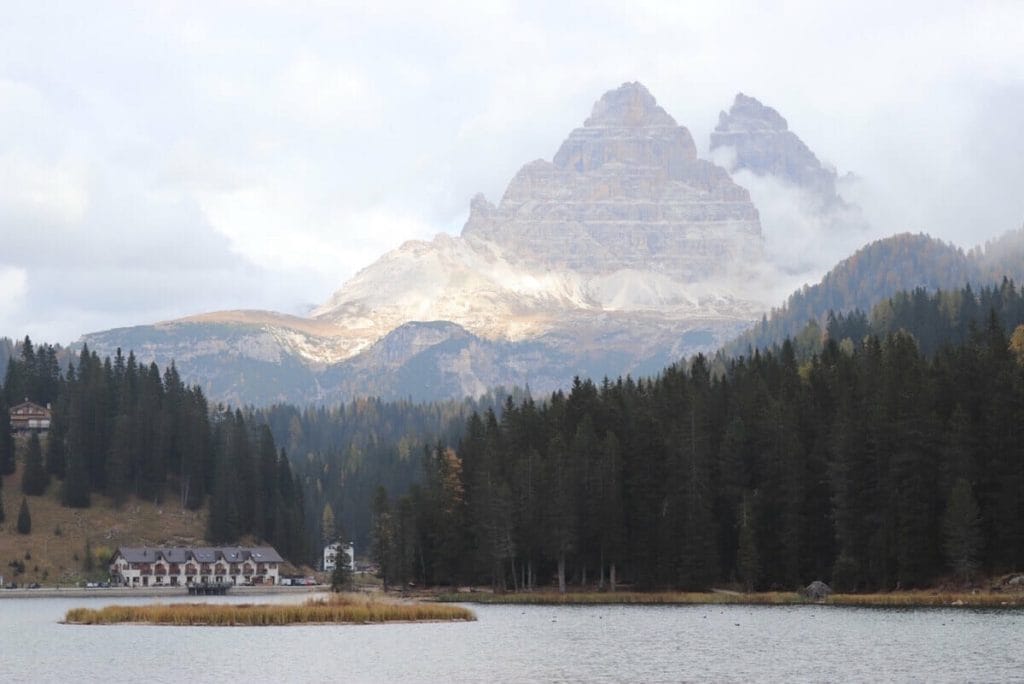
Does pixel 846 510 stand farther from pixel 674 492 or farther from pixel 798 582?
pixel 674 492

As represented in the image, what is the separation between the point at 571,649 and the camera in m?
104

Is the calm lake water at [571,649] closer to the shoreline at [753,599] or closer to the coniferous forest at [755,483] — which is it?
the shoreline at [753,599]

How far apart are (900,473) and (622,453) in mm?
37197

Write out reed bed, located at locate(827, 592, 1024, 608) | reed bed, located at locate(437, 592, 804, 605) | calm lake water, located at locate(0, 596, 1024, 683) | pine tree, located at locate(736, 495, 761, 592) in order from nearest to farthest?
calm lake water, located at locate(0, 596, 1024, 683)
reed bed, located at locate(827, 592, 1024, 608)
reed bed, located at locate(437, 592, 804, 605)
pine tree, located at locate(736, 495, 761, 592)

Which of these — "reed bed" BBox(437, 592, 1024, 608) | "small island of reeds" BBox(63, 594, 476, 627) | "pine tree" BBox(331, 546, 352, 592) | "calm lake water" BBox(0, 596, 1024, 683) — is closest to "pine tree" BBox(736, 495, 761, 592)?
"reed bed" BBox(437, 592, 1024, 608)

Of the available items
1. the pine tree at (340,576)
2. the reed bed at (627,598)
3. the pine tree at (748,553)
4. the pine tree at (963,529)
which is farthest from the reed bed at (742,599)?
the pine tree at (340,576)

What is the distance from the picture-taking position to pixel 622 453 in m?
170

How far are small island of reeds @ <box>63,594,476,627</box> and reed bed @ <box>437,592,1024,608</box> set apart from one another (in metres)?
24.2

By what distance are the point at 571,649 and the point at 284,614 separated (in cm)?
3455

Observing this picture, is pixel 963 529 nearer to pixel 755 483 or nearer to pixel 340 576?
pixel 755 483

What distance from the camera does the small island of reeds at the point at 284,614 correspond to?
130 metres

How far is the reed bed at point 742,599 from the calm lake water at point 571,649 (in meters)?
4.77

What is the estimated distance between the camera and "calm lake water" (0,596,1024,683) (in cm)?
8825

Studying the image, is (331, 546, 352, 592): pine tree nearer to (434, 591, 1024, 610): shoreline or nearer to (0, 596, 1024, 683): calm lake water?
(434, 591, 1024, 610): shoreline
